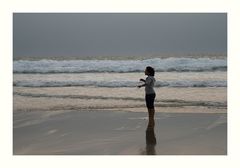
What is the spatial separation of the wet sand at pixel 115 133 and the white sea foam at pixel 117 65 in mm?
7881

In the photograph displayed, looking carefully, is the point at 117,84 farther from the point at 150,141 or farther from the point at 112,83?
the point at 150,141

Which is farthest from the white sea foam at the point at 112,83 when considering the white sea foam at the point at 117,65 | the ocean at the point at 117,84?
the white sea foam at the point at 117,65

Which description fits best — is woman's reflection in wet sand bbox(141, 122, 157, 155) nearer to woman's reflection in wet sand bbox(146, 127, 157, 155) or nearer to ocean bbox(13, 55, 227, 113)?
woman's reflection in wet sand bbox(146, 127, 157, 155)

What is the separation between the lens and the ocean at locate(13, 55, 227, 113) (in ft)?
32.8

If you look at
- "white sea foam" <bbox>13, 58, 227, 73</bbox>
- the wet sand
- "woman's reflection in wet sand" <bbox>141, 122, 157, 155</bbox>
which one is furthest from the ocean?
"woman's reflection in wet sand" <bbox>141, 122, 157, 155</bbox>

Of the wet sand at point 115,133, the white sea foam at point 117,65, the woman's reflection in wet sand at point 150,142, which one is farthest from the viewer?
the white sea foam at point 117,65

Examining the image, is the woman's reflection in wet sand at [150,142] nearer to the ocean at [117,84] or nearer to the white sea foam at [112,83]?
the ocean at [117,84]

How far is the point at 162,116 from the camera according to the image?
8.48m

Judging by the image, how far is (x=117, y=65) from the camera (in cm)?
1736

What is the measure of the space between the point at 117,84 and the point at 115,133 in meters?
6.44

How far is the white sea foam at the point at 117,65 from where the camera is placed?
16.7 meters

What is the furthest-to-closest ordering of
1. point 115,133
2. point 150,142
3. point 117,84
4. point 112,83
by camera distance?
point 112,83 < point 117,84 < point 115,133 < point 150,142

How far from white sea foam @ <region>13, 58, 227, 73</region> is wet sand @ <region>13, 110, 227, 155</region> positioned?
7.88 metres

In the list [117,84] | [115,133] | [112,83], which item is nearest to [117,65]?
[112,83]
